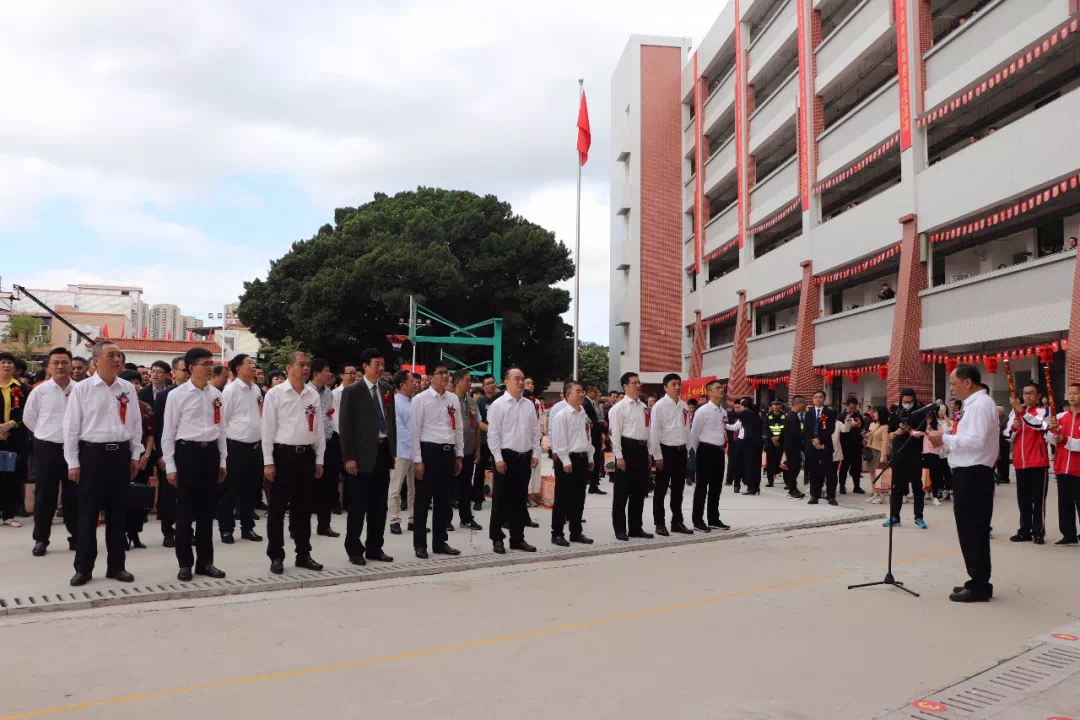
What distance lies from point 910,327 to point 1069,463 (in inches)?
582

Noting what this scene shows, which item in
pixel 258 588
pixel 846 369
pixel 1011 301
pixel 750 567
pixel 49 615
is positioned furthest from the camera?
pixel 846 369

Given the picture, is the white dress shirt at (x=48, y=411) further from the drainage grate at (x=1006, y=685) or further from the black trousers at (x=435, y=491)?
the drainage grate at (x=1006, y=685)

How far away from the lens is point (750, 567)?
8969 millimetres

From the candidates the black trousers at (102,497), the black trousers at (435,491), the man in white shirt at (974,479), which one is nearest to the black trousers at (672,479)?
the black trousers at (435,491)

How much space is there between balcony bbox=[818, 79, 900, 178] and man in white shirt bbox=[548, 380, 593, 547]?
19.4m

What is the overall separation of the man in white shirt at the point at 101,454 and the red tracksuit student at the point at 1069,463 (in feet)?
32.3

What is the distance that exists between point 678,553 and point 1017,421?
4.65 meters

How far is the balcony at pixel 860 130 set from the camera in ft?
85.2

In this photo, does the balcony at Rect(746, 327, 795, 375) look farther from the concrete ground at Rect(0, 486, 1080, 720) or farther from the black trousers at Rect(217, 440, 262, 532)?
the black trousers at Rect(217, 440, 262, 532)

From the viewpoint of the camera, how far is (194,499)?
7.68 m

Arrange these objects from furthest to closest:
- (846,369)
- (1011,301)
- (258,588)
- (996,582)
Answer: (846,369)
(1011,301)
(996,582)
(258,588)

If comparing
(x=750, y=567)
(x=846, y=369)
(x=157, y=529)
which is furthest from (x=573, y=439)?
(x=846, y=369)

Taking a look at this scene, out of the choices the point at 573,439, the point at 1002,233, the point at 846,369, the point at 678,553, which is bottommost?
the point at 678,553

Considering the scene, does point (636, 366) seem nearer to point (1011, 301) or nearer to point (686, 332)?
point (686, 332)
